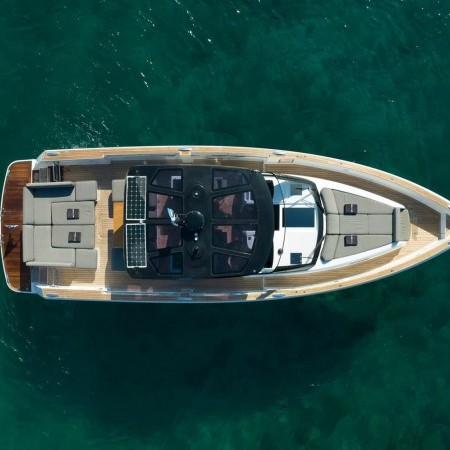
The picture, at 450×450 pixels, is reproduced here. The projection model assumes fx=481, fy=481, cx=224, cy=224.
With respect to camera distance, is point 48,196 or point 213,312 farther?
point 213,312

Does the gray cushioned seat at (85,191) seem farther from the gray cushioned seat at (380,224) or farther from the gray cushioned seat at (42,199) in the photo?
the gray cushioned seat at (380,224)

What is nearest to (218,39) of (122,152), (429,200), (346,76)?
(346,76)

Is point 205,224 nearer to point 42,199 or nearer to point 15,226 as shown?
point 42,199

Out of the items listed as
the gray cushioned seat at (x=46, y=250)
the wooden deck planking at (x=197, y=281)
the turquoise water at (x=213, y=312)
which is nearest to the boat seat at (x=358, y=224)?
the wooden deck planking at (x=197, y=281)

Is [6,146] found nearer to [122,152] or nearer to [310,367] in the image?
[122,152]

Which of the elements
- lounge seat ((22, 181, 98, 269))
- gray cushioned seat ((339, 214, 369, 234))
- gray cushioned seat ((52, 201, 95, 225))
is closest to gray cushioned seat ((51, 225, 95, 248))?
lounge seat ((22, 181, 98, 269))

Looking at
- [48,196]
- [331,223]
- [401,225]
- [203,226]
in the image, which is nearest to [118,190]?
[48,196]
